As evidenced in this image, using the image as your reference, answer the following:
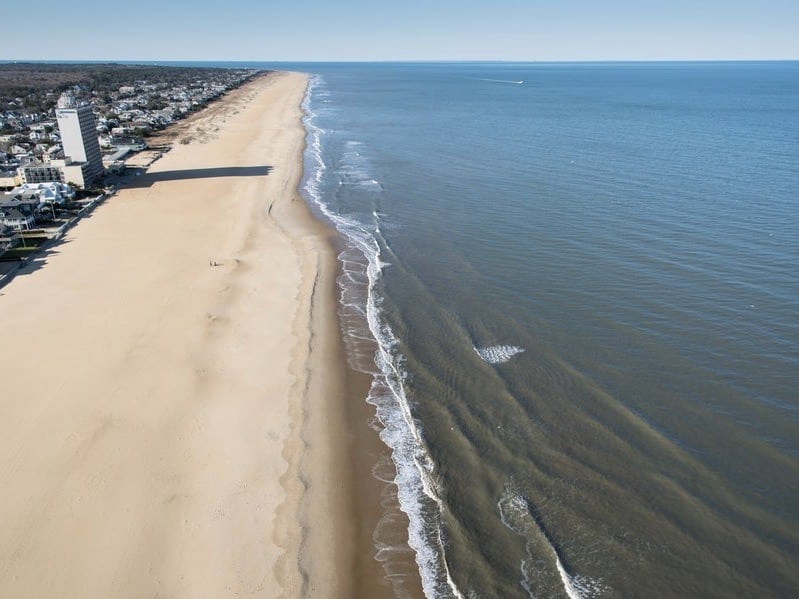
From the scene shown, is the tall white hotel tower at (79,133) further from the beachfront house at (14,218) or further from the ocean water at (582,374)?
the ocean water at (582,374)

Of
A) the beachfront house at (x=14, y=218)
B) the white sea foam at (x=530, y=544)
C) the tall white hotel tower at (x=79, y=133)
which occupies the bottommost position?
the white sea foam at (x=530, y=544)

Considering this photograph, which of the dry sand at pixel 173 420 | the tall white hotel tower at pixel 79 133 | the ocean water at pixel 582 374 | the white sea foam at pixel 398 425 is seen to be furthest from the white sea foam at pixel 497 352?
the tall white hotel tower at pixel 79 133

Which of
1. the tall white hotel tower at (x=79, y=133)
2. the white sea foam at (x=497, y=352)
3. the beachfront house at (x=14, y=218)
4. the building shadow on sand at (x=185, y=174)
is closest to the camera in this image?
the white sea foam at (x=497, y=352)

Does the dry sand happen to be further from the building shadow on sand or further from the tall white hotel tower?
the building shadow on sand

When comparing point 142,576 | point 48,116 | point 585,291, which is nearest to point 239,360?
point 142,576

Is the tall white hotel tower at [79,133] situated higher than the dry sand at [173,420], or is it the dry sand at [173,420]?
the tall white hotel tower at [79,133]

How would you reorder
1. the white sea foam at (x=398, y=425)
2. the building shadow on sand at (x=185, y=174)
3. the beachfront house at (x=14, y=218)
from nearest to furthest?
1. the white sea foam at (x=398, y=425)
2. the beachfront house at (x=14, y=218)
3. the building shadow on sand at (x=185, y=174)
